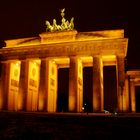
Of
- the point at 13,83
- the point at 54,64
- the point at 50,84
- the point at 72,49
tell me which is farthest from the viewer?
the point at 13,83

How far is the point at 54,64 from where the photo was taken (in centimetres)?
4906

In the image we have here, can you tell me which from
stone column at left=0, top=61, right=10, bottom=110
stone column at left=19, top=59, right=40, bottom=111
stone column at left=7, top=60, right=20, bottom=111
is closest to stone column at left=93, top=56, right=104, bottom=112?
stone column at left=19, top=59, right=40, bottom=111

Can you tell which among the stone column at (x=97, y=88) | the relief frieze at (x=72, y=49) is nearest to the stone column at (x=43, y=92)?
the relief frieze at (x=72, y=49)

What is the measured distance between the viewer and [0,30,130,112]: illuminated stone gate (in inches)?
1638

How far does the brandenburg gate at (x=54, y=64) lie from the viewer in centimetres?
4159

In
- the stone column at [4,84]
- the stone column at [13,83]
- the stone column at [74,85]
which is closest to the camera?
the stone column at [74,85]

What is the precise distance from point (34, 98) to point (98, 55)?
1461cm

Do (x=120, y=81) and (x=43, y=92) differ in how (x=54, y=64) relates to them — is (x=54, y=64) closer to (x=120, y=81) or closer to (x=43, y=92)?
(x=43, y=92)

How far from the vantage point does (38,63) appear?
50.3 meters

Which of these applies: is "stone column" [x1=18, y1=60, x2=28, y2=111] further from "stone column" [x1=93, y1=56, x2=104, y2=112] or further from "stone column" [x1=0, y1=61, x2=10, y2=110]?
"stone column" [x1=93, y1=56, x2=104, y2=112]

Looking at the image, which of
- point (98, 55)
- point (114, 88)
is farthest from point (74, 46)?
point (114, 88)

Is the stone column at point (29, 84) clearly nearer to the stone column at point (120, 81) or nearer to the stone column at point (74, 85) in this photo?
the stone column at point (74, 85)

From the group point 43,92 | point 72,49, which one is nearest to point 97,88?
point 72,49

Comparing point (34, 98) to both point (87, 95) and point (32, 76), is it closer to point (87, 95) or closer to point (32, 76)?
point (32, 76)
